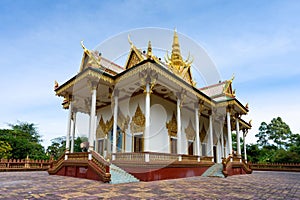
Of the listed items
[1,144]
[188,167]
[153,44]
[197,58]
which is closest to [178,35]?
[197,58]

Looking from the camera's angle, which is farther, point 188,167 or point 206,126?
point 206,126

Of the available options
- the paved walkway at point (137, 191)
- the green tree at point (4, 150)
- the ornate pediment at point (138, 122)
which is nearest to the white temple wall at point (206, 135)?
the ornate pediment at point (138, 122)

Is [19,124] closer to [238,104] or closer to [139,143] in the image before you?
[139,143]

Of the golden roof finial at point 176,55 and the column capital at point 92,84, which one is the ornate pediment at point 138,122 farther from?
the golden roof finial at point 176,55

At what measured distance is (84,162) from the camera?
9.14 m

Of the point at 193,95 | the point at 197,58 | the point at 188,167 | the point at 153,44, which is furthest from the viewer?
the point at 197,58

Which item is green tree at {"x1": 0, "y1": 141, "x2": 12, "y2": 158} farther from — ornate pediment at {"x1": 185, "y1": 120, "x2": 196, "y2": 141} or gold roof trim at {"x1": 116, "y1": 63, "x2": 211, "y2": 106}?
ornate pediment at {"x1": 185, "y1": 120, "x2": 196, "y2": 141}

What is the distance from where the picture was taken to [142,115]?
11.5 metres

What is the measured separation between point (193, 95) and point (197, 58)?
3.05m

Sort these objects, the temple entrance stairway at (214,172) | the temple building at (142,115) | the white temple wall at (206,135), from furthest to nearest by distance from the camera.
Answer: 1. the white temple wall at (206,135)
2. the temple entrance stairway at (214,172)
3. the temple building at (142,115)

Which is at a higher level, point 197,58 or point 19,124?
point 197,58

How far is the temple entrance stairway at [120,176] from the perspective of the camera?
7760 mm

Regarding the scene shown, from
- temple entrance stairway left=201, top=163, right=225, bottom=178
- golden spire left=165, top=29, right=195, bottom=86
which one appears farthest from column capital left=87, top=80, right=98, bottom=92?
temple entrance stairway left=201, top=163, right=225, bottom=178

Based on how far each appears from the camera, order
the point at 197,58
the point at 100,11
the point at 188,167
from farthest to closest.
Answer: the point at 197,58, the point at 188,167, the point at 100,11
